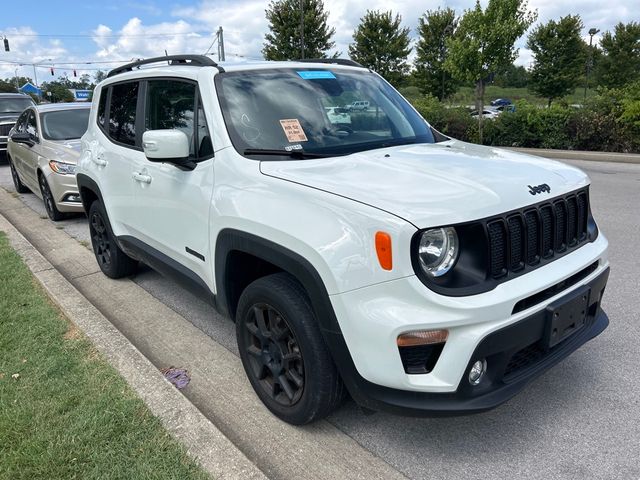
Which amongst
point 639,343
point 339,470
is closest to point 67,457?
point 339,470

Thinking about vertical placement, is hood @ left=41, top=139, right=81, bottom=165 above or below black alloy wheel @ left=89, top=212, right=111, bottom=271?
above

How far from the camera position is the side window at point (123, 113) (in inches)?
158

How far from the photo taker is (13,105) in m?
16.0

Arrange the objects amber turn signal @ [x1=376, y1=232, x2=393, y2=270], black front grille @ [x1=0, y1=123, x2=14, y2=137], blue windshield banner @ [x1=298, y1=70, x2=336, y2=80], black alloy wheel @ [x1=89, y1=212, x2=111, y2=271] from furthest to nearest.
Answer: black front grille @ [x1=0, y1=123, x2=14, y2=137] → black alloy wheel @ [x1=89, y1=212, x2=111, y2=271] → blue windshield banner @ [x1=298, y1=70, x2=336, y2=80] → amber turn signal @ [x1=376, y1=232, x2=393, y2=270]

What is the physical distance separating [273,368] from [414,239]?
1.15m

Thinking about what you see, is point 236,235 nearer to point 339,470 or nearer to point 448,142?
point 339,470

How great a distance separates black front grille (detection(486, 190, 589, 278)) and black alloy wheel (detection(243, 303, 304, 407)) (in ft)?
3.31

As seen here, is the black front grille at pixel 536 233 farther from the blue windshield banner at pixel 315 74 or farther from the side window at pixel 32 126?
the side window at pixel 32 126

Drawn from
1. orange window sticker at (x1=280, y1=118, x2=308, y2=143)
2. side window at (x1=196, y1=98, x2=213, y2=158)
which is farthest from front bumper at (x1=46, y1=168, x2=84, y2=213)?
orange window sticker at (x1=280, y1=118, x2=308, y2=143)

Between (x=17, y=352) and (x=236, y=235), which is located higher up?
(x=236, y=235)

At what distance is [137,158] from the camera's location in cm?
381

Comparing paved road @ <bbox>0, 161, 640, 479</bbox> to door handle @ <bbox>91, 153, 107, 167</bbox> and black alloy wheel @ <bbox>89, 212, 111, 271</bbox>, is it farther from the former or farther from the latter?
black alloy wheel @ <bbox>89, 212, 111, 271</bbox>

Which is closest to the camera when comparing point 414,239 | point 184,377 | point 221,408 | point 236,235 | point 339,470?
point 414,239

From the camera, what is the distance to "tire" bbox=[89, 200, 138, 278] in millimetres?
4766
